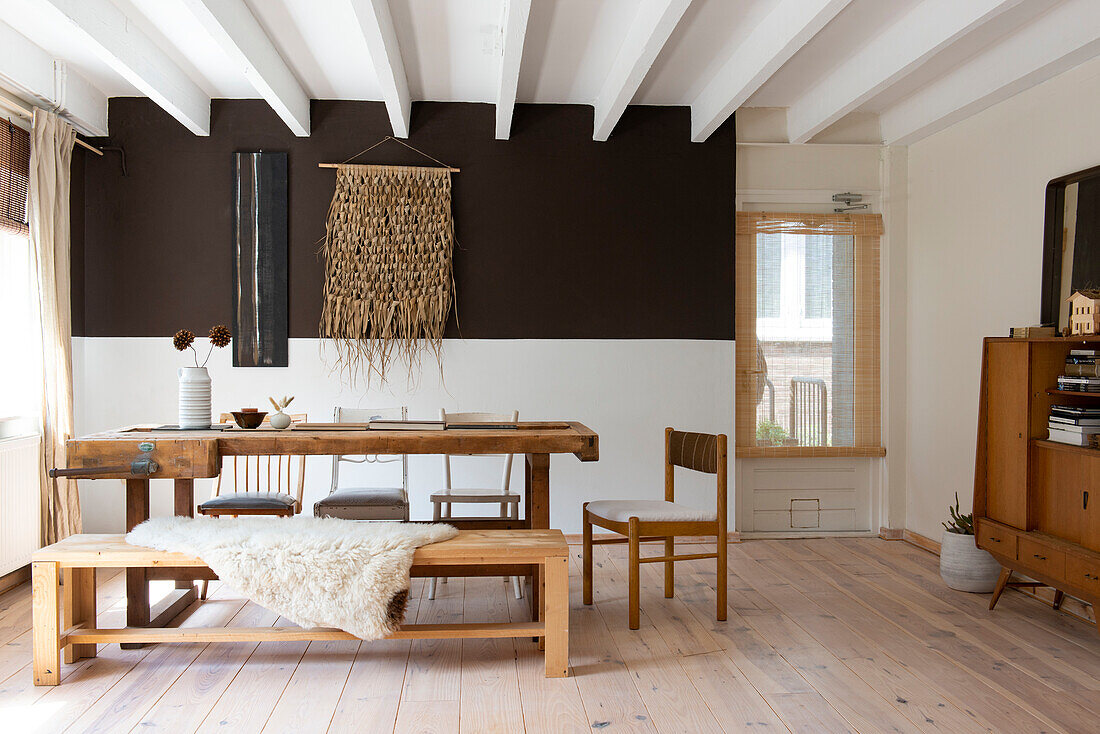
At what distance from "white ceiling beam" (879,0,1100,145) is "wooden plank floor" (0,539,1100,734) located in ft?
8.43

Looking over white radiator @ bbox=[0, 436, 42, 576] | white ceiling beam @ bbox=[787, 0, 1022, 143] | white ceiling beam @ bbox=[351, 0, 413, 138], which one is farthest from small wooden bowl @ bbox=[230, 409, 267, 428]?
white ceiling beam @ bbox=[787, 0, 1022, 143]

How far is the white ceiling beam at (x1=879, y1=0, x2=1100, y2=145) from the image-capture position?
11.5ft

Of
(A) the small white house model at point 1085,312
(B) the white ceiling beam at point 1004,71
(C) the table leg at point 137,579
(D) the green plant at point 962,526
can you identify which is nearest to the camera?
(C) the table leg at point 137,579

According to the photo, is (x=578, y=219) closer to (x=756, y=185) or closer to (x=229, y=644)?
(x=756, y=185)

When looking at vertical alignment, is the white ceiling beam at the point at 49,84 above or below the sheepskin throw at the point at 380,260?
above

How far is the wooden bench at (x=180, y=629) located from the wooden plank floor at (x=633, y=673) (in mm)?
125

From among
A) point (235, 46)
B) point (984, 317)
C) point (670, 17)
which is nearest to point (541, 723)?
point (670, 17)

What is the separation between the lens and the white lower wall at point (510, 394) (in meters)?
4.80

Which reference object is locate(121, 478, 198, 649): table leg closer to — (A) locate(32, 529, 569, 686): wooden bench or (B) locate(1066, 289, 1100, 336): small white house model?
(A) locate(32, 529, 569, 686): wooden bench

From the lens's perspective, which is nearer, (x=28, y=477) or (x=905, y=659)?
(x=905, y=659)

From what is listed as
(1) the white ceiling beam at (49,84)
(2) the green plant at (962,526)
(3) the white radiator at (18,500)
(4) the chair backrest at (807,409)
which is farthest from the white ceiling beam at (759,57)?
(3) the white radiator at (18,500)

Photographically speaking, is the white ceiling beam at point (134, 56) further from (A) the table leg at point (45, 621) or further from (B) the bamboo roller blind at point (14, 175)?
(A) the table leg at point (45, 621)

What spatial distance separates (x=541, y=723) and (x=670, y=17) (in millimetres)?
2691

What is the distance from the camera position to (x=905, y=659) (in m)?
3.12
